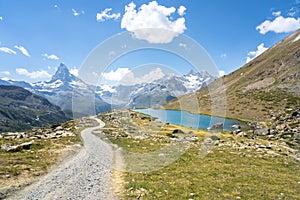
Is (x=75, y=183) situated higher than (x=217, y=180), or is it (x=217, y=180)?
(x=217, y=180)

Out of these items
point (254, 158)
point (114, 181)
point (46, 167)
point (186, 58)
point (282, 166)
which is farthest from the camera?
point (186, 58)

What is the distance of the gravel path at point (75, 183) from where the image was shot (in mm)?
17606

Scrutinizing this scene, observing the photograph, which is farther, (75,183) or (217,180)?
(217,180)

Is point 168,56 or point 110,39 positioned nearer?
point 110,39

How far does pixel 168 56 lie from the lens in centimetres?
4262

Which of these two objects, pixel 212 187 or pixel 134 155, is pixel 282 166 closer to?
pixel 212 187

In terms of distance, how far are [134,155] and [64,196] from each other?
1732 cm

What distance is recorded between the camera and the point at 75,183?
20344 mm

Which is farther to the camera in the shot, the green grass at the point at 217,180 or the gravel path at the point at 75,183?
the green grass at the point at 217,180

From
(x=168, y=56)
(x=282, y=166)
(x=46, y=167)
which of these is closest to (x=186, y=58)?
(x=168, y=56)

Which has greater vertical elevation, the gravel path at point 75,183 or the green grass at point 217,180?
the green grass at point 217,180

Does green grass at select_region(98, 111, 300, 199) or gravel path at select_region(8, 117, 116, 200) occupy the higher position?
green grass at select_region(98, 111, 300, 199)

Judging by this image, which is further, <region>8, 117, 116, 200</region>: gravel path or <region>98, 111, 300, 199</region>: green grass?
<region>98, 111, 300, 199</region>: green grass

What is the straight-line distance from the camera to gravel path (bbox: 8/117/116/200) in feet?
57.8
